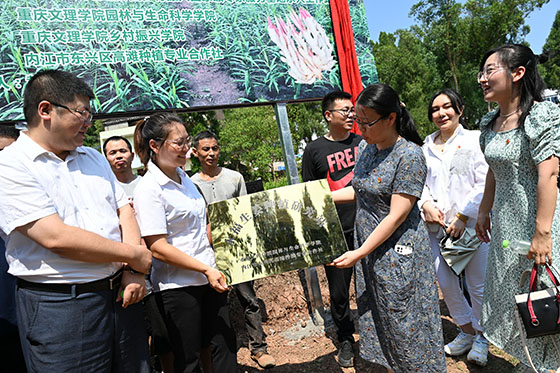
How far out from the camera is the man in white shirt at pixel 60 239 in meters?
1.52

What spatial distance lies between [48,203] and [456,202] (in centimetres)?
288

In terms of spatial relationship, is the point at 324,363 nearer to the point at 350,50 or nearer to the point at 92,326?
the point at 92,326

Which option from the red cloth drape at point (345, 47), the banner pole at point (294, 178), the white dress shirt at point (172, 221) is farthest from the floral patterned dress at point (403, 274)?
the red cloth drape at point (345, 47)

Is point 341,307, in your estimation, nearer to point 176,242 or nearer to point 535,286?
point 535,286

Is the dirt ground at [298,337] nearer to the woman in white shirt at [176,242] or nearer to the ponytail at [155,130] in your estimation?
the woman in white shirt at [176,242]

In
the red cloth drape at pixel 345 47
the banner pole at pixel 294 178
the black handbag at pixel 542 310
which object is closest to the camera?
the black handbag at pixel 542 310

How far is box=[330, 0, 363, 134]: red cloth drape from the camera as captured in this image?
4.28 m

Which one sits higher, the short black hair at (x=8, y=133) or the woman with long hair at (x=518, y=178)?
the short black hair at (x=8, y=133)

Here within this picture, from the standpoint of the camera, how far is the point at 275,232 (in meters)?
2.24

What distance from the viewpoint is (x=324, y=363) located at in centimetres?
324

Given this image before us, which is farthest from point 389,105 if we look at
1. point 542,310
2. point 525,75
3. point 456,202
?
point 456,202

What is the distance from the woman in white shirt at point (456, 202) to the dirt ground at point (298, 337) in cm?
22

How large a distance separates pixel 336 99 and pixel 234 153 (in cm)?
1786

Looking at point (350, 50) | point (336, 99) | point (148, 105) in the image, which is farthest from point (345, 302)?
point (350, 50)
